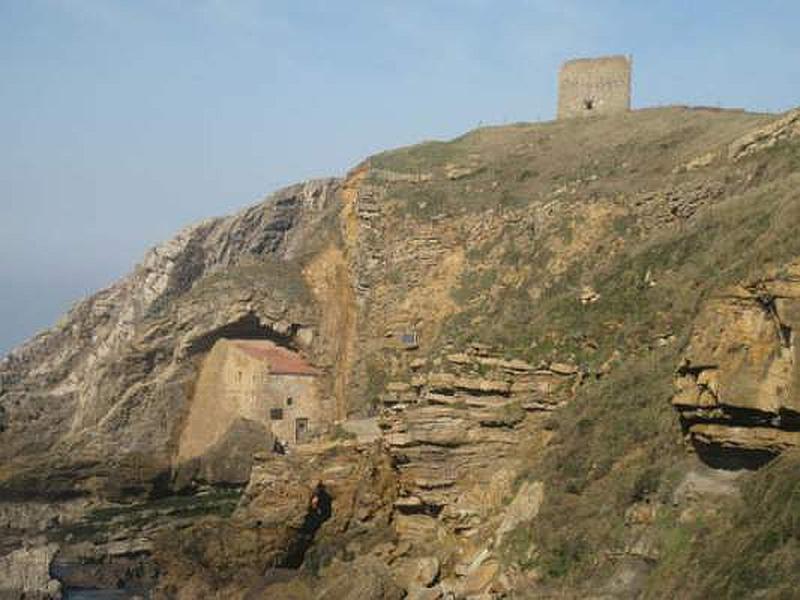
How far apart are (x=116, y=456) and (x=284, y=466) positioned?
58.7ft

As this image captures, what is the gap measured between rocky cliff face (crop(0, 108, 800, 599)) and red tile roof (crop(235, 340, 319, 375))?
22.2 inches

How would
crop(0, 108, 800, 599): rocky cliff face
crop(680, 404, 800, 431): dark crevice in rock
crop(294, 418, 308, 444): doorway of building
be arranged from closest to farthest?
crop(680, 404, 800, 431): dark crevice in rock < crop(0, 108, 800, 599): rocky cliff face < crop(294, 418, 308, 444): doorway of building

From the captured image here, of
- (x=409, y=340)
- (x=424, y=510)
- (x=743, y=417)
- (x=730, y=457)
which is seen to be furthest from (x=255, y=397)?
(x=743, y=417)

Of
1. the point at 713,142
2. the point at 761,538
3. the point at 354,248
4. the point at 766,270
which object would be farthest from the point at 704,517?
the point at 354,248

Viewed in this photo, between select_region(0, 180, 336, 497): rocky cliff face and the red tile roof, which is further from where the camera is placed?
select_region(0, 180, 336, 497): rocky cliff face

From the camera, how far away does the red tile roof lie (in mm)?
48819

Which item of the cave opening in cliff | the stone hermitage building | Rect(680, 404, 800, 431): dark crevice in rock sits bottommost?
the stone hermitage building

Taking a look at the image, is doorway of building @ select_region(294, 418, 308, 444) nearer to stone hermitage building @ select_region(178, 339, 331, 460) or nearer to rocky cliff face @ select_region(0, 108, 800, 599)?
stone hermitage building @ select_region(178, 339, 331, 460)

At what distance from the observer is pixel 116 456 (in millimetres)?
50156

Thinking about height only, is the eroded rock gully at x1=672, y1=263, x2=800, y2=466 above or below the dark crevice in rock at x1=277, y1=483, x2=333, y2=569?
above

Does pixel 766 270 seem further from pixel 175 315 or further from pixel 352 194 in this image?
pixel 175 315

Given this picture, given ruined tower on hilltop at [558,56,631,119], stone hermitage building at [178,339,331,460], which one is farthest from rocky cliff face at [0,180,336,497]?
ruined tower on hilltop at [558,56,631,119]

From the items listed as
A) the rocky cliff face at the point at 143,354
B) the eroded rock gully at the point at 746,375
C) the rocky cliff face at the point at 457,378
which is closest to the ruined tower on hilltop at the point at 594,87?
the rocky cliff face at the point at 457,378

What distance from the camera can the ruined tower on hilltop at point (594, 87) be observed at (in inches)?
1960
